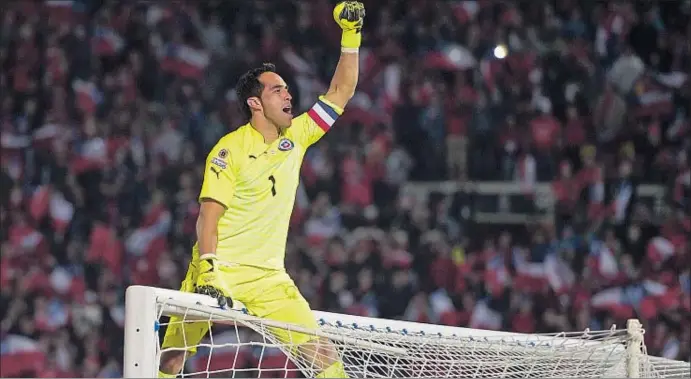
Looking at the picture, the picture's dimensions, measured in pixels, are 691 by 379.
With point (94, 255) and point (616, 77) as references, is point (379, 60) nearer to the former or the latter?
point (616, 77)

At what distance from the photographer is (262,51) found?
15.8 meters

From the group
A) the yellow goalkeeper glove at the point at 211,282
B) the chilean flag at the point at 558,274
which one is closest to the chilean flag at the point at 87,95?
the chilean flag at the point at 558,274

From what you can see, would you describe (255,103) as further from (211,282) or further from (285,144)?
(211,282)

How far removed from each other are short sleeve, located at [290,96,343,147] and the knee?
1.33 m

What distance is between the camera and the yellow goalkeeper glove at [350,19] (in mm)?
7191

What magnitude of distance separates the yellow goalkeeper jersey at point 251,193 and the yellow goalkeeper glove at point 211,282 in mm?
394

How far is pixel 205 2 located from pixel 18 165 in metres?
3.38

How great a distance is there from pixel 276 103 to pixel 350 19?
72cm

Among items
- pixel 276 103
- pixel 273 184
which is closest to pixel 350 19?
pixel 276 103

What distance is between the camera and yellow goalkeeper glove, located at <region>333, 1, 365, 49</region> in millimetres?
7191

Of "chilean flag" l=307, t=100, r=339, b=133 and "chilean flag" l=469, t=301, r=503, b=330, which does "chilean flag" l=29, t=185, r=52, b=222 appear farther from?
"chilean flag" l=307, t=100, r=339, b=133

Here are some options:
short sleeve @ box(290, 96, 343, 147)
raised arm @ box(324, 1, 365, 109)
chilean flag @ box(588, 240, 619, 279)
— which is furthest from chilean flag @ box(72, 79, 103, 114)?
short sleeve @ box(290, 96, 343, 147)

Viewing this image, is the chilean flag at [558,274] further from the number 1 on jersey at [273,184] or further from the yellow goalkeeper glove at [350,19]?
the number 1 on jersey at [273,184]

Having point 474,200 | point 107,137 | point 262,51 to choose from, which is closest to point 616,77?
point 474,200
